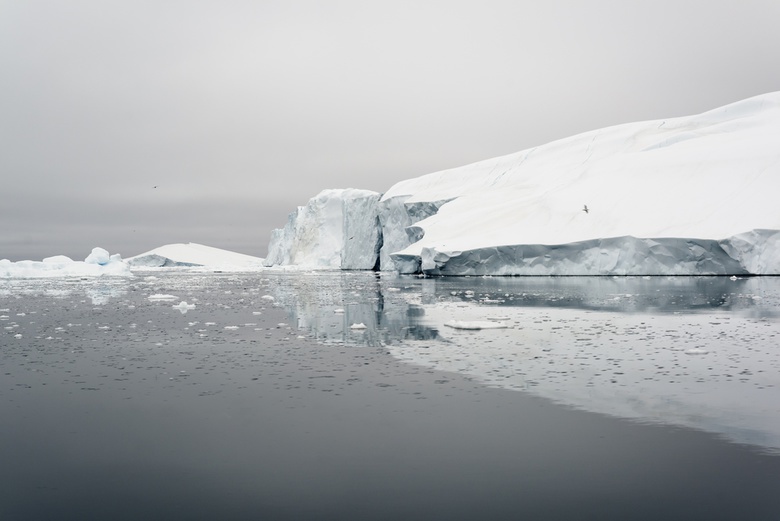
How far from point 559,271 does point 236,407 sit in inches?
1054

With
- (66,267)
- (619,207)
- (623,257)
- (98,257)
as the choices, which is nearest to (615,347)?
(623,257)

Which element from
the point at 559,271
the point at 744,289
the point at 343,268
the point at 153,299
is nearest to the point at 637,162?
the point at 559,271

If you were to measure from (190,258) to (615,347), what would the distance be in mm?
85527

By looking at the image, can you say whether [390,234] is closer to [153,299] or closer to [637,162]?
[637,162]

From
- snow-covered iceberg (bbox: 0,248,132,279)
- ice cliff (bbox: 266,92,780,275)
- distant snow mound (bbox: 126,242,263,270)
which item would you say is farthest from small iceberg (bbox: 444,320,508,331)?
distant snow mound (bbox: 126,242,263,270)

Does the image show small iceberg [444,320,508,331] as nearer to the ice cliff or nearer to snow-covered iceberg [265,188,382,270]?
the ice cliff

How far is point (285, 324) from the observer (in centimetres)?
1265

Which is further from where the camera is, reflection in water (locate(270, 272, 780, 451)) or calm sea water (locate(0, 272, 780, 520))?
reflection in water (locate(270, 272, 780, 451))

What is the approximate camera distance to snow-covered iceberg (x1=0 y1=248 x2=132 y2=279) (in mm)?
46062

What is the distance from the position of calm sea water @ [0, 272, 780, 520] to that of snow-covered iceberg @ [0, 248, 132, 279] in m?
38.8

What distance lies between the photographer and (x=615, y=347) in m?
9.11

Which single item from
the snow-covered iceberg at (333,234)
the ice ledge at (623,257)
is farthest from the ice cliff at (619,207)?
the snow-covered iceberg at (333,234)

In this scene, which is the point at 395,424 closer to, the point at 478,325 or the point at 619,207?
the point at 478,325

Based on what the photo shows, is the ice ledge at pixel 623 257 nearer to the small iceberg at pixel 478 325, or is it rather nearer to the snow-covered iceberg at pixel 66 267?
the small iceberg at pixel 478 325
